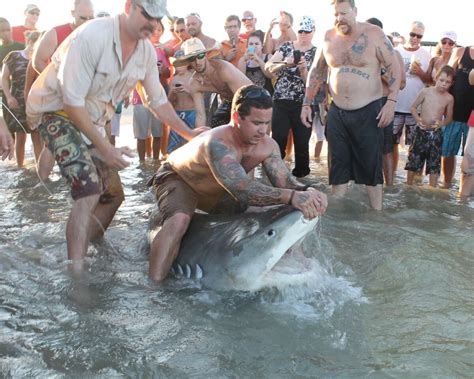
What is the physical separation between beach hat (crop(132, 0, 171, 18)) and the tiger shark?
1.39 meters

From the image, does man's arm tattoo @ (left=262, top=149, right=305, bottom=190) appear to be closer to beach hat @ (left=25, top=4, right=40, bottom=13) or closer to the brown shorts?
the brown shorts

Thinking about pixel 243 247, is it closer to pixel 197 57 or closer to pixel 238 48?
pixel 197 57

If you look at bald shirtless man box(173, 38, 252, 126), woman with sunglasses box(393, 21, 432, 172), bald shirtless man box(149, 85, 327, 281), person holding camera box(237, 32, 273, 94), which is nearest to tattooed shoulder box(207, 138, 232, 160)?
bald shirtless man box(149, 85, 327, 281)

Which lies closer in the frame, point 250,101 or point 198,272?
point 250,101

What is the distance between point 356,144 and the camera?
6.27 metres

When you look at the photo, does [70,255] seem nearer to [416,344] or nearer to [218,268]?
[218,268]

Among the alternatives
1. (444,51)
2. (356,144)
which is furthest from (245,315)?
(444,51)

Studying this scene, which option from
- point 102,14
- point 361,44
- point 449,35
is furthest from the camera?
point 102,14

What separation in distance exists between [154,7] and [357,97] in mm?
2840

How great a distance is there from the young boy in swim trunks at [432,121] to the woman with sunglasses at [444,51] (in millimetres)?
539

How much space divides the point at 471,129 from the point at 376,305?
3.71m

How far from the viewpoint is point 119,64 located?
411cm

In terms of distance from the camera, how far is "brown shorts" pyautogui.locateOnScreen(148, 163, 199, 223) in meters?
4.17

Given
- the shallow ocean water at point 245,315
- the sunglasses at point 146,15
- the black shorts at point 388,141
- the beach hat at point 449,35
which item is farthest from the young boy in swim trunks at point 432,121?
the sunglasses at point 146,15
